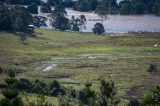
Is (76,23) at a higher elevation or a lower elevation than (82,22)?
lower

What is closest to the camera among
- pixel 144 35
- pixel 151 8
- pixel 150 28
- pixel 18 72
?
pixel 18 72

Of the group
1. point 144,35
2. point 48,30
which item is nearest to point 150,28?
point 144,35

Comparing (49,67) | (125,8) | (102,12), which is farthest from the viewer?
(125,8)

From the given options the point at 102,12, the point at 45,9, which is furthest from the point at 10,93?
the point at 45,9

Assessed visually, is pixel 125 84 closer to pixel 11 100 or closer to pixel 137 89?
pixel 137 89

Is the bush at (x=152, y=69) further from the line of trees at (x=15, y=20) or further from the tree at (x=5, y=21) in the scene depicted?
the tree at (x=5, y=21)

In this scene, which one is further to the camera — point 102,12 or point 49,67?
point 102,12

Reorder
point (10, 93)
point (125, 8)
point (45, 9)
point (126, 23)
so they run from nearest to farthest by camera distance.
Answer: point (10, 93)
point (126, 23)
point (45, 9)
point (125, 8)

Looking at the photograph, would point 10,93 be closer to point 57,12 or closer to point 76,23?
point 76,23
